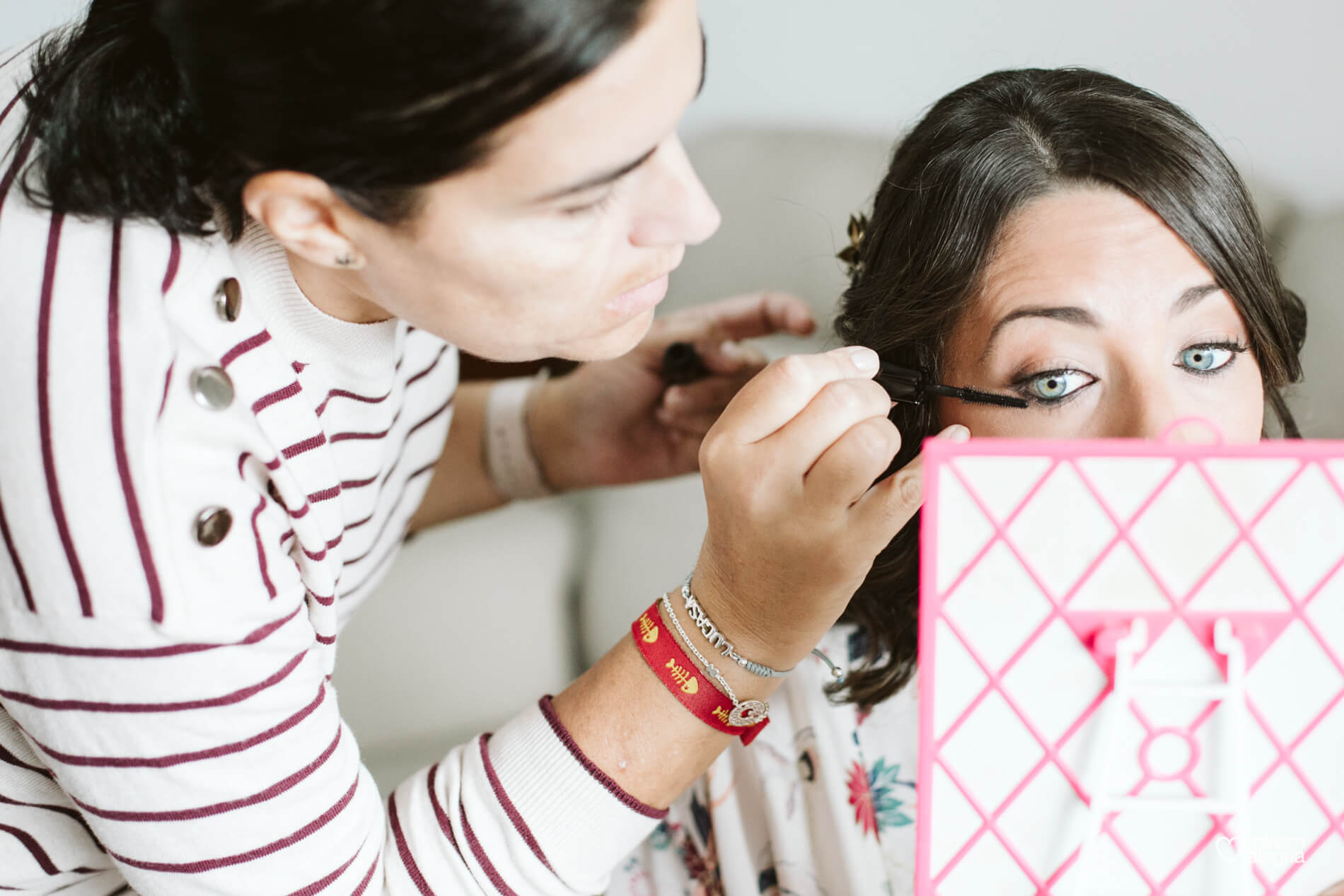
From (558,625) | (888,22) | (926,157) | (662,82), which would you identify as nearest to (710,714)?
(662,82)

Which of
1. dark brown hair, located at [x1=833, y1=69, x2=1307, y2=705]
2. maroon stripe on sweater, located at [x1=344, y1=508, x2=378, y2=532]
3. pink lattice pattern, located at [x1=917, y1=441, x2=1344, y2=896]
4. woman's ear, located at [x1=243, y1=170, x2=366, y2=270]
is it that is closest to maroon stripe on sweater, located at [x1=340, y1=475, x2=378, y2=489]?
maroon stripe on sweater, located at [x1=344, y1=508, x2=378, y2=532]

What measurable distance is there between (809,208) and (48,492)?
0.94m

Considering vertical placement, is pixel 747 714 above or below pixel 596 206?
below

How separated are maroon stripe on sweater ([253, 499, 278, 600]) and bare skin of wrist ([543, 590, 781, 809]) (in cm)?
24

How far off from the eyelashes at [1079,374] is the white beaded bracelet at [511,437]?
2.20 feet

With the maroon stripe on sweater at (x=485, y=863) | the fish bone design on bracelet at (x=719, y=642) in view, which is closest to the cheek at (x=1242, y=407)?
the fish bone design on bracelet at (x=719, y=642)

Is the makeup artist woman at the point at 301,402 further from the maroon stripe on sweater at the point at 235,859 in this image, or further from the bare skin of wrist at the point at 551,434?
the bare skin of wrist at the point at 551,434

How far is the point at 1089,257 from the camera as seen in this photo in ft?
2.65

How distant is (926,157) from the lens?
0.95 meters

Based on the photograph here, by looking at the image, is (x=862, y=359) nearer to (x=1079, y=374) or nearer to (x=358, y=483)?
(x=1079, y=374)

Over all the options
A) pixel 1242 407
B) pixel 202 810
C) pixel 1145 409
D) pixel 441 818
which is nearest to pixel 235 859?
pixel 202 810

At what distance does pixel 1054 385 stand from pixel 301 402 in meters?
0.57

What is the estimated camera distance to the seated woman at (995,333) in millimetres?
794

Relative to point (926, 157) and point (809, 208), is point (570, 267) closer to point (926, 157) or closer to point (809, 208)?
point (926, 157)
